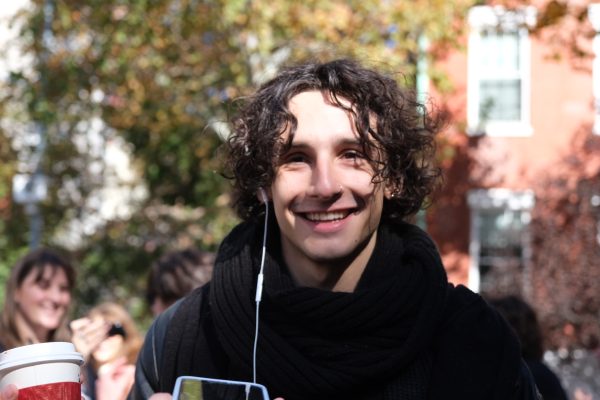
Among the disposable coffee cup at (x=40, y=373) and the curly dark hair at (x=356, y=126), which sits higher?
the curly dark hair at (x=356, y=126)

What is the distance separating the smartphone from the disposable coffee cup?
228 mm

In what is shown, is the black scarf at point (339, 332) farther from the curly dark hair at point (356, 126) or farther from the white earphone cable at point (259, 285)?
the curly dark hair at point (356, 126)

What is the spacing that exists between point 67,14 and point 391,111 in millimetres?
12592

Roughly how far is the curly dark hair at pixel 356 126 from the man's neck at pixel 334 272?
0.66 ft

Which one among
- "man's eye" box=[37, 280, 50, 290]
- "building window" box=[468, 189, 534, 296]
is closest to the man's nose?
"man's eye" box=[37, 280, 50, 290]

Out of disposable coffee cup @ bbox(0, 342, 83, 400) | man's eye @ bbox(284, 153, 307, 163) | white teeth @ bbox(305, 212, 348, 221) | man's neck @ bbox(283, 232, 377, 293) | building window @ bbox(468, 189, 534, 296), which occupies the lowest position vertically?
building window @ bbox(468, 189, 534, 296)

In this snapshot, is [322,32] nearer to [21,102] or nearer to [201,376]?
[21,102]

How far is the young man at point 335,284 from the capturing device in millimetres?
2766

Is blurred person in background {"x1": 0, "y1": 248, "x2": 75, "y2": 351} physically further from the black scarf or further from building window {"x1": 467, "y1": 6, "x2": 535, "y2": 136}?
building window {"x1": 467, "y1": 6, "x2": 535, "y2": 136}

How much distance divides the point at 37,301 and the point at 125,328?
3.86 ft

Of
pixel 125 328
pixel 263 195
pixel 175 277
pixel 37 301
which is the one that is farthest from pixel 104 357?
pixel 263 195

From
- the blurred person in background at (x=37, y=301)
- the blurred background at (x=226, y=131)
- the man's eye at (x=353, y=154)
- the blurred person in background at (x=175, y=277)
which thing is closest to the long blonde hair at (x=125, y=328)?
the blurred person in background at (x=175, y=277)

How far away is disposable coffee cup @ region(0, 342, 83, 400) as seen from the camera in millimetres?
2582

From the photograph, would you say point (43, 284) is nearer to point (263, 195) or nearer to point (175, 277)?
point (175, 277)
